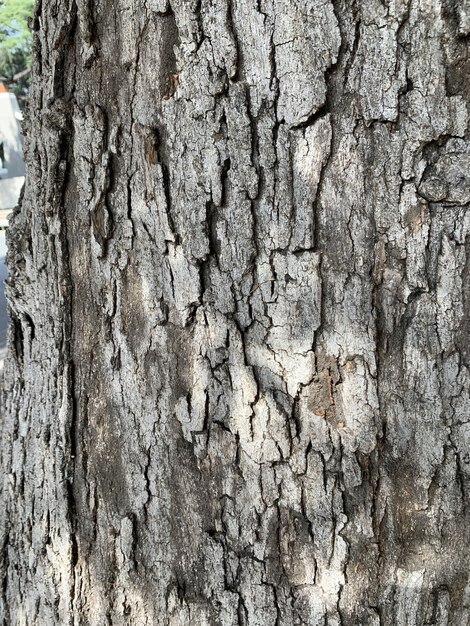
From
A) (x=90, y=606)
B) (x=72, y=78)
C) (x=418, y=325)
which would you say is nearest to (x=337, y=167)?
(x=418, y=325)

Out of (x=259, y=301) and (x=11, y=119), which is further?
(x=11, y=119)

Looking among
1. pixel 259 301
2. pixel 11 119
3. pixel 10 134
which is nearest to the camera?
pixel 259 301

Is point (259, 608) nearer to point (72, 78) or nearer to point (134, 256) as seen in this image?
point (134, 256)

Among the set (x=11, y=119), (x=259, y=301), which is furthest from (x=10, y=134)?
(x=259, y=301)

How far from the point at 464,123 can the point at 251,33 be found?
37cm

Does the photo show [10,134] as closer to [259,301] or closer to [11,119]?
[11,119]

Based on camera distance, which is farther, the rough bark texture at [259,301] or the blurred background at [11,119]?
the blurred background at [11,119]

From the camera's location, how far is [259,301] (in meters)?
1.17

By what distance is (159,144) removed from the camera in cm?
119

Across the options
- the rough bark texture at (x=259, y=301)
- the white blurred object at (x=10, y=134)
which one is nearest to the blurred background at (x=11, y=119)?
the white blurred object at (x=10, y=134)

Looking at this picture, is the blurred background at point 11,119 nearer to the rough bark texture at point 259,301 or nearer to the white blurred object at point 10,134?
the white blurred object at point 10,134

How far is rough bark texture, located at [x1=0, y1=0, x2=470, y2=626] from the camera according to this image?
106 centimetres

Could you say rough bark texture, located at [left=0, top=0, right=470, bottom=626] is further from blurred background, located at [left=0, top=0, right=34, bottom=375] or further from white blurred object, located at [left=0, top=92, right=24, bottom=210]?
white blurred object, located at [left=0, top=92, right=24, bottom=210]

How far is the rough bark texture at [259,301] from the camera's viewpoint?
1056 mm
